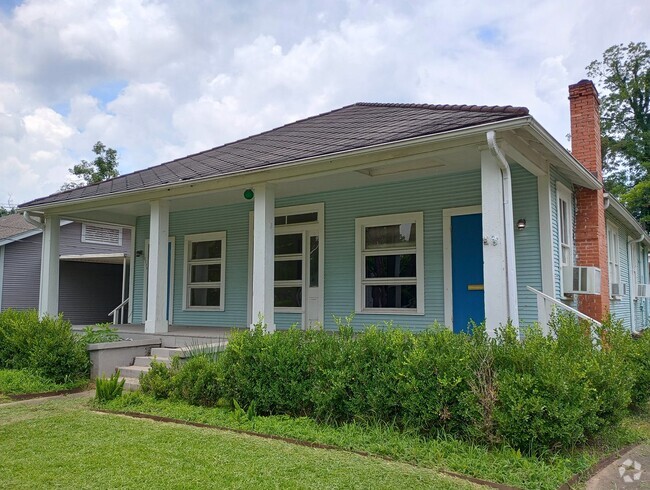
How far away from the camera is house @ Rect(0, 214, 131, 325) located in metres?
16.7

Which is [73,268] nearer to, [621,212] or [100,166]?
[100,166]

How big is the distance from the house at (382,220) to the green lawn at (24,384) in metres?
1.78

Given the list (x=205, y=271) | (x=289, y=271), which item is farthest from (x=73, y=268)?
(x=289, y=271)

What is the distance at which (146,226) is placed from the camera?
12.1m

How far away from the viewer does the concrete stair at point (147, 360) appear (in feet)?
22.4

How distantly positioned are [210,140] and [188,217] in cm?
2050

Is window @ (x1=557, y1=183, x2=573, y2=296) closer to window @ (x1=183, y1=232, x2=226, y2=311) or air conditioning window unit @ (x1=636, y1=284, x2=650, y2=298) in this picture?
window @ (x1=183, y1=232, x2=226, y2=311)

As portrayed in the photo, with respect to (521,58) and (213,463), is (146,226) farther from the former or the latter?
(521,58)

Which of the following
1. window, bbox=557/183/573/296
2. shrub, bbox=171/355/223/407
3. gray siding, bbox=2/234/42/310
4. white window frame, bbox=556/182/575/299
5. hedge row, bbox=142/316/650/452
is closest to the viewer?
hedge row, bbox=142/316/650/452

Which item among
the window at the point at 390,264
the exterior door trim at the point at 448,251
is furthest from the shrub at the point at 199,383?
the exterior door trim at the point at 448,251

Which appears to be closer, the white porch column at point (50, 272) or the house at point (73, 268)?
the white porch column at point (50, 272)

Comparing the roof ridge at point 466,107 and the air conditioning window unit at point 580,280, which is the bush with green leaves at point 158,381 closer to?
the roof ridge at point 466,107

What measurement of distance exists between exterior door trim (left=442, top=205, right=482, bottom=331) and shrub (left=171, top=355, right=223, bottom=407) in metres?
3.76

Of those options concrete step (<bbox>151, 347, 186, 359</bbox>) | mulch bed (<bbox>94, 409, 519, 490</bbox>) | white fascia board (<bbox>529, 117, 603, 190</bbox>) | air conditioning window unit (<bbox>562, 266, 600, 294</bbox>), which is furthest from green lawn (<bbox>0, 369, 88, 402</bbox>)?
air conditioning window unit (<bbox>562, 266, 600, 294</bbox>)
